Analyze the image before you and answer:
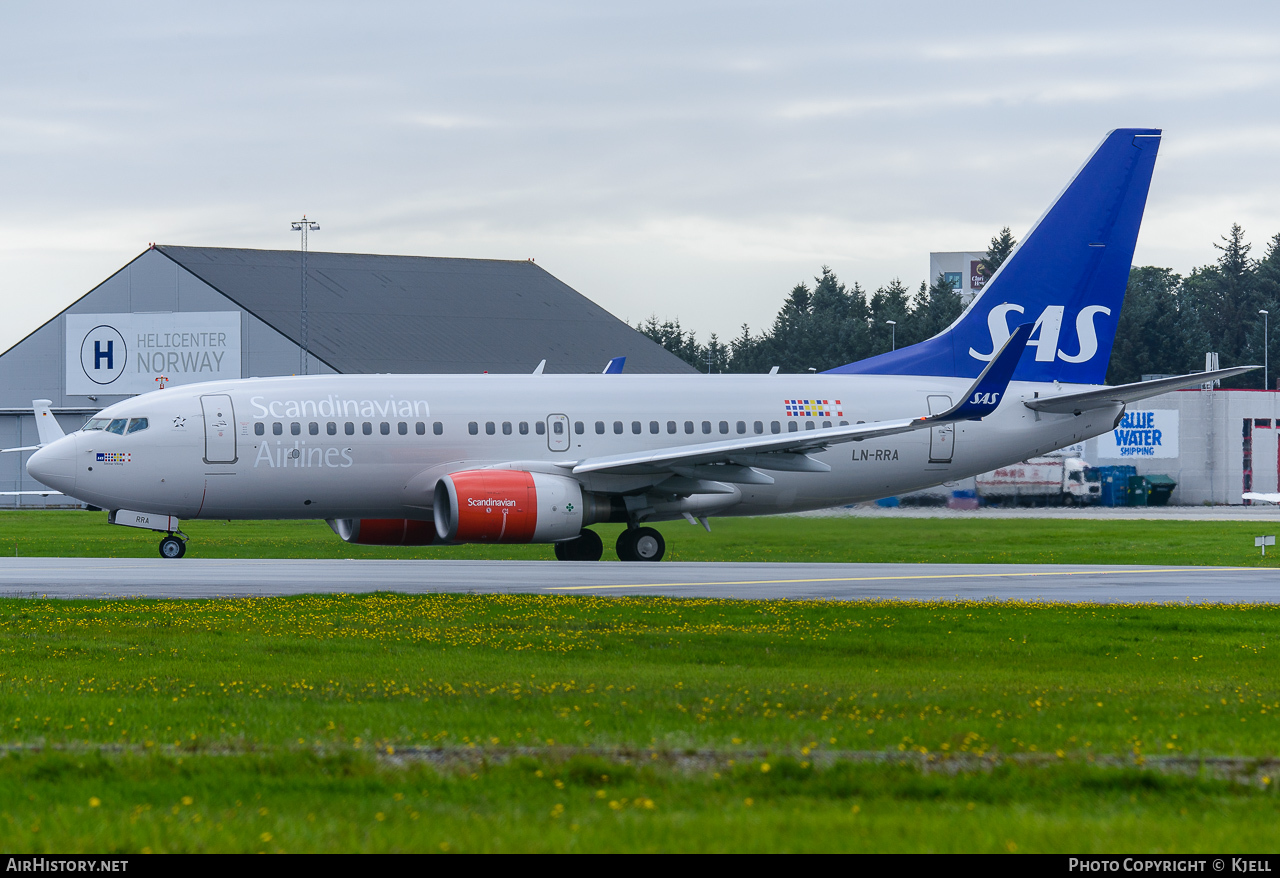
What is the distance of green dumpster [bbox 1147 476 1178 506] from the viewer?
66.8 meters

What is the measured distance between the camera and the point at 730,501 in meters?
30.7

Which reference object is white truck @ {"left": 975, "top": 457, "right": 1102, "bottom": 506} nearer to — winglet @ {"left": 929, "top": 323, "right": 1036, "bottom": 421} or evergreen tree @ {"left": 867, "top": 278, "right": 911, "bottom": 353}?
winglet @ {"left": 929, "top": 323, "right": 1036, "bottom": 421}

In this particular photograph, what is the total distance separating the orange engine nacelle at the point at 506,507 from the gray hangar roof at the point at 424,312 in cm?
4191

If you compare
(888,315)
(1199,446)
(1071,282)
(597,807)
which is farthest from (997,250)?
(597,807)

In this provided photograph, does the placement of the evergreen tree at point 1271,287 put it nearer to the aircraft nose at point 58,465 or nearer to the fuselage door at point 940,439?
the fuselage door at point 940,439

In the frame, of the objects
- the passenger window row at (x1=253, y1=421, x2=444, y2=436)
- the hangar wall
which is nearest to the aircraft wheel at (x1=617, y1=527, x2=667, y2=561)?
the passenger window row at (x1=253, y1=421, x2=444, y2=436)

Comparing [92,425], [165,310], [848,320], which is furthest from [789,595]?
[848,320]

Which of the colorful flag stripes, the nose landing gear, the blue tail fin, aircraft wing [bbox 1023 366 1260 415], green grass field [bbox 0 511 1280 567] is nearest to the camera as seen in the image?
aircraft wing [bbox 1023 366 1260 415]

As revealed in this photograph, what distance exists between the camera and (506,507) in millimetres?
27688

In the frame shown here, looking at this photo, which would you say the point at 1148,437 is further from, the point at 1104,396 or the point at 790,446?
the point at 790,446

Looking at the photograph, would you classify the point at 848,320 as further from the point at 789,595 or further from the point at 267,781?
the point at 267,781

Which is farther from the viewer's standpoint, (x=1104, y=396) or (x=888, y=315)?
(x=888, y=315)

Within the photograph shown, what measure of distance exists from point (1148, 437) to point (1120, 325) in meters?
45.1

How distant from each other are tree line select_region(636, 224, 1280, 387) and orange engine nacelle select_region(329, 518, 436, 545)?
78.0 metres
